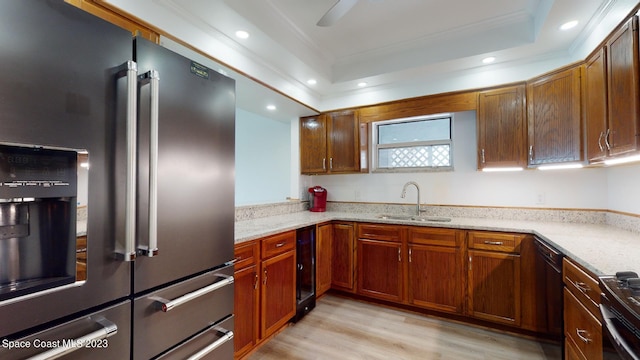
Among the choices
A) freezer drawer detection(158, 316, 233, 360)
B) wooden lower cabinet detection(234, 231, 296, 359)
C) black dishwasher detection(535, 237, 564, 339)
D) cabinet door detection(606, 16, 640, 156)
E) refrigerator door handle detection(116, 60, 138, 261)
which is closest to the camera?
refrigerator door handle detection(116, 60, 138, 261)

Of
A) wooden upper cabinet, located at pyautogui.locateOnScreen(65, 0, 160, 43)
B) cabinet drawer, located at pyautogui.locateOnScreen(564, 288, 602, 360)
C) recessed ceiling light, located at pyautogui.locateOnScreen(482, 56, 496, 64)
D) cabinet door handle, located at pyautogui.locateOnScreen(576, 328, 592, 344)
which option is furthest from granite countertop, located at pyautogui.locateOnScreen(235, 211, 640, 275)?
recessed ceiling light, located at pyautogui.locateOnScreen(482, 56, 496, 64)

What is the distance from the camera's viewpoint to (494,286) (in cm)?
245

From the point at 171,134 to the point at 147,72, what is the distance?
0.27 metres

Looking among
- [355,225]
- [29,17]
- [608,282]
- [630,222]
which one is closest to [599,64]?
[630,222]

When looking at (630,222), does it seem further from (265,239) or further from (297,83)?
(297,83)

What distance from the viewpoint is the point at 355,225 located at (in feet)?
10.1

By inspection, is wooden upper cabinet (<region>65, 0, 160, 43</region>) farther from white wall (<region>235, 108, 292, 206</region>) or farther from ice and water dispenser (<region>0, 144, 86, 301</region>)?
white wall (<region>235, 108, 292, 206</region>)

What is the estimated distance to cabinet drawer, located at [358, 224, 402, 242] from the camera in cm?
285

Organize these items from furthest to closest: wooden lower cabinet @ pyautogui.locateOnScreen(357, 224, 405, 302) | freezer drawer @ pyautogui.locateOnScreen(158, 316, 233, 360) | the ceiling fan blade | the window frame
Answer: the window frame → wooden lower cabinet @ pyautogui.locateOnScreen(357, 224, 405, 302) → the ceiling fan blade → freezer drawer @ pyautogui.locateOnScreen(158, 316, 233, 360)

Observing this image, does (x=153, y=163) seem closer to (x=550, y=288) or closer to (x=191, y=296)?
(x=191, y=296)

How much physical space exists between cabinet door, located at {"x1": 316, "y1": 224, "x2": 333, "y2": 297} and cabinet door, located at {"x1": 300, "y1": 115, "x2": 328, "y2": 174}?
0.91 m

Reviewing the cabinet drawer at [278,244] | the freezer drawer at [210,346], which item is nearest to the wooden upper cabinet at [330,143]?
the cabinet drawer at [278,244]

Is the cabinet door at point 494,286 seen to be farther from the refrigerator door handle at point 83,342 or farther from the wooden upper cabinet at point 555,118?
the refrigerator door handle at point 83,342

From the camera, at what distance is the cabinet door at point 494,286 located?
2.37 metres
